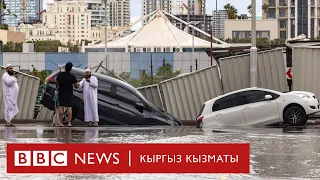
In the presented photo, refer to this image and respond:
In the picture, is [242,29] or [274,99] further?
[242,29]

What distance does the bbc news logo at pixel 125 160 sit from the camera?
13313 millimetres

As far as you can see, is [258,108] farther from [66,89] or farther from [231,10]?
[231,10]

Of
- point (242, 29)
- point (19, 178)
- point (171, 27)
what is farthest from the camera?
point (242, 29)

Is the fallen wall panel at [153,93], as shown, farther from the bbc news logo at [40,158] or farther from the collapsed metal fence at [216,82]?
the bbc news logo at [40,158]

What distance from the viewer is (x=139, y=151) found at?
1410 cm

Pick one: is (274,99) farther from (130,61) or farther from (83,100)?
(130,61)

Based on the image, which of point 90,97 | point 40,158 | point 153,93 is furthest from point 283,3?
point 40,158

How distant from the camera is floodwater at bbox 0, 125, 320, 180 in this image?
13.3 metres

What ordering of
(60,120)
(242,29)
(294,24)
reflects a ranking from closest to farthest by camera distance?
(60,120) < (242,29) < (294,24)

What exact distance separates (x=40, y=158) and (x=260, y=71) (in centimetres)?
1644

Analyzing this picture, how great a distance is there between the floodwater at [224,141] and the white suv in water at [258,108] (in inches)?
86.2

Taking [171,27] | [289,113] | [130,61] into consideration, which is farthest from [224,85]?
[171,27]

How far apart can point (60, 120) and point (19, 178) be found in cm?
1098

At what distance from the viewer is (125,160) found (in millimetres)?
13625
